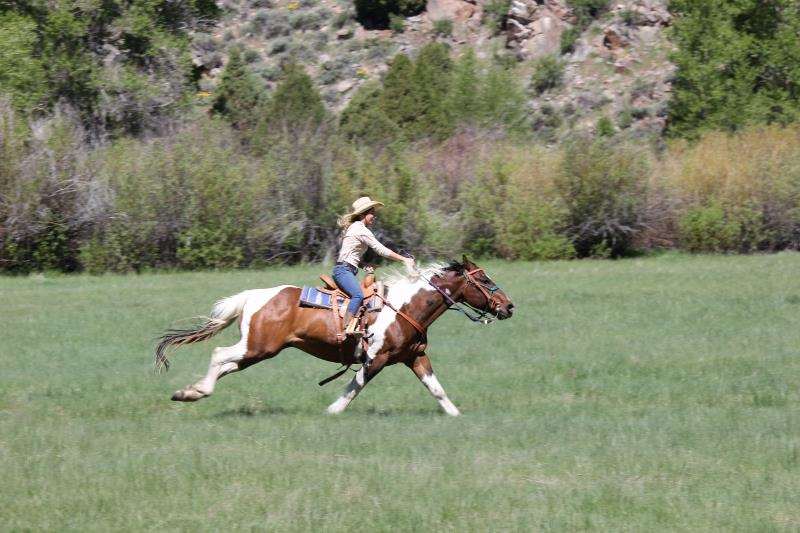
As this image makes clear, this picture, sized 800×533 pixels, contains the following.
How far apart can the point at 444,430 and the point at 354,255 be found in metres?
2.53

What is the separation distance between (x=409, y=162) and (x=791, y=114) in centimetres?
2738

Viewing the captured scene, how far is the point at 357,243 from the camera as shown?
539 inches

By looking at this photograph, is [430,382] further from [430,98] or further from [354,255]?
[430,98]

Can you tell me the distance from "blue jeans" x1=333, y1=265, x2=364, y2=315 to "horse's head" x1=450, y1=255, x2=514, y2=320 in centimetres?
134

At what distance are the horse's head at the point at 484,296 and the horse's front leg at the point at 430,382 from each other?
3.08 feet

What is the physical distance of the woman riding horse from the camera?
13609 millimetres

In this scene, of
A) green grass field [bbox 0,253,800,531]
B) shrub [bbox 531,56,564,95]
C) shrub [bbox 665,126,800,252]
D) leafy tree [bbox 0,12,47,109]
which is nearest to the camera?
green grass field [bbox 0,253,800,531]

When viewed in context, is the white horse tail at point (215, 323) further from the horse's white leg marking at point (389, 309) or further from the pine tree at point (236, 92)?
the pine tree at point (236, 92)

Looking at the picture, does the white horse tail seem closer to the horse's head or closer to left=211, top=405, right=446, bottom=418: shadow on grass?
left=211, top=405, right=446, bottom=418: shadow on grass

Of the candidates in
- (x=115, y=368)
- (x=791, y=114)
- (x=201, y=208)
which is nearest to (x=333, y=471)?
(x=115, y=368)

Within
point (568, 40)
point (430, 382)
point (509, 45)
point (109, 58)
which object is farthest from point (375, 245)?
point (509, 45)

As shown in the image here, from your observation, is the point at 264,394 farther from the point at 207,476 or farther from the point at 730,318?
the point at 730,318

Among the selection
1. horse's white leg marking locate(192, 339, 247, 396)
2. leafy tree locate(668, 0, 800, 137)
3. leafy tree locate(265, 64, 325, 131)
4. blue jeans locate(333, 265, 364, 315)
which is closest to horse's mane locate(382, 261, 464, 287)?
blue jeans locate(333, 265, 364, 315)

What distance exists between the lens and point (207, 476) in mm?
10109
